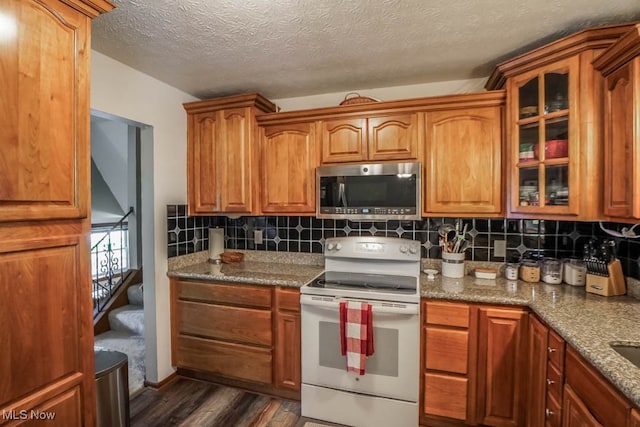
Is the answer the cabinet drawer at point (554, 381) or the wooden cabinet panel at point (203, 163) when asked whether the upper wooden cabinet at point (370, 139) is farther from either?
the cabinet drawer at point (554, 381)

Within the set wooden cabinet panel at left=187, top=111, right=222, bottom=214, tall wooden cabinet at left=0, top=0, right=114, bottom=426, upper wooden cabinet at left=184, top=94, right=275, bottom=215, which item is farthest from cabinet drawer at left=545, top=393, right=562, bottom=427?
wooden cabinet panel at left=187, top=111, right=222, bottom=214

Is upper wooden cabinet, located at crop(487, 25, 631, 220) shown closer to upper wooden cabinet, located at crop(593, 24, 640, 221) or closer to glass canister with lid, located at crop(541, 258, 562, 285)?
upper wooden cabinet, located at crop(593, 24, 640, 221)

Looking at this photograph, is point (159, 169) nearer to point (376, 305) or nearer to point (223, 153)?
point (223, 153)

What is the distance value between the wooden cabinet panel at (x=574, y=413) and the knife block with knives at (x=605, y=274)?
75 cm

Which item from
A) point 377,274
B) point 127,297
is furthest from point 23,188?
point 127,297

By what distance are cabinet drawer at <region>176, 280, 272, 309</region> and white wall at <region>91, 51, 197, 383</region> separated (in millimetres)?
185

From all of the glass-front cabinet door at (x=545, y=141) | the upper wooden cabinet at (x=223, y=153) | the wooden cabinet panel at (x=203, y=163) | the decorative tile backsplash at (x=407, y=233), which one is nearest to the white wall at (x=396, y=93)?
the upper wooden cabinet at (x=223, y=153)

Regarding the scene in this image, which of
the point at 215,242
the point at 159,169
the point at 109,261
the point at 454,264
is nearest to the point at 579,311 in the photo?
the point at 454,264

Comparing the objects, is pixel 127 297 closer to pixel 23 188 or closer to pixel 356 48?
pixel 23 188

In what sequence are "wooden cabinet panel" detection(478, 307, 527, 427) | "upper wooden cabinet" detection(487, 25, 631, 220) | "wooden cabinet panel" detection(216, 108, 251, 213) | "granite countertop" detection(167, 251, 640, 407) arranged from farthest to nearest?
"wooden cabinet panel" detection(216, 108, 251, 213) → "wooden cabinet panel" detection(478, 307, 527, 427) → "upper wooden cabinet" detection(487, 25, 631, 220) → "granite countertop" detection(167, 251, 640, 407)

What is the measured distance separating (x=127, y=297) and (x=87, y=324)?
2.83 m

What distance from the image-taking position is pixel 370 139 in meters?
2.28

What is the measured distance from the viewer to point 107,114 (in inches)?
79.8

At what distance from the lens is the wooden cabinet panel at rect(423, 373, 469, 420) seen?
182 centimetres
